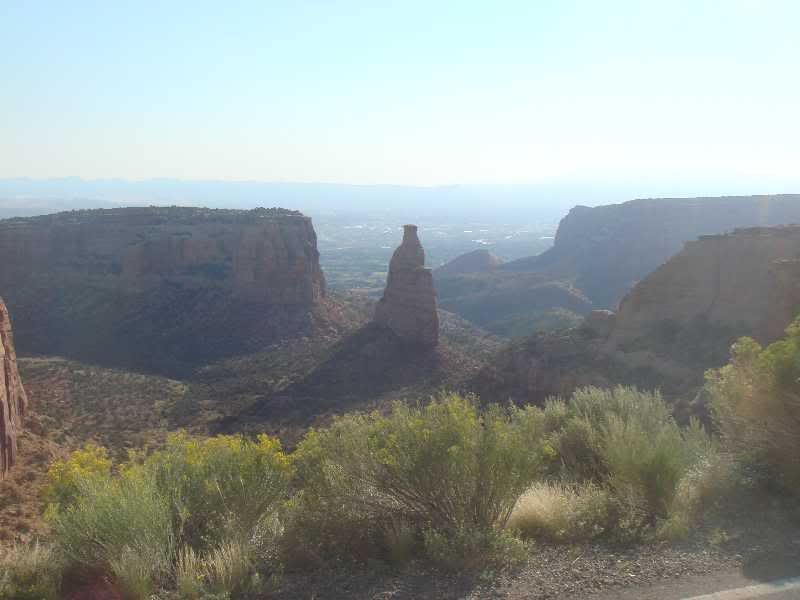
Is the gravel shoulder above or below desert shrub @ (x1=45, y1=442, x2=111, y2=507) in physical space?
below

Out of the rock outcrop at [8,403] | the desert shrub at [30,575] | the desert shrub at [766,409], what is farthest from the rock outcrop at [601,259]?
the desert shrub at [30,575]

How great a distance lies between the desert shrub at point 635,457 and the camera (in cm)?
846

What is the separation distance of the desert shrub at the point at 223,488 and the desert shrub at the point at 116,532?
55 cm

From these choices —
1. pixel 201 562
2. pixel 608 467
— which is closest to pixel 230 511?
pixel 201 562

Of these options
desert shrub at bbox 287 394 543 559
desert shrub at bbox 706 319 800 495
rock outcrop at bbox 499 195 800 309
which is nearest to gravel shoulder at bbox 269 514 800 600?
desert shrub at bbox 287 394 543 559

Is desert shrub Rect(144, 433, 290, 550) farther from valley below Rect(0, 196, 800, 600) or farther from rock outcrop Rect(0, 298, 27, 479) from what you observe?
rock outcrop Rect(0, 298, 27, 479)

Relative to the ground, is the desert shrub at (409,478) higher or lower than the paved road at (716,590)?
higher

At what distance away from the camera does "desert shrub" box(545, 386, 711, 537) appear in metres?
8.46

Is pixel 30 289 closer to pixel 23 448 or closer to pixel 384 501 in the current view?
pixel 23 448

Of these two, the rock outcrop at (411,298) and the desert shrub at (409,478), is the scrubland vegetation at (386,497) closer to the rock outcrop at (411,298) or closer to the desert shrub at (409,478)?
the desert shrub at (409,478)

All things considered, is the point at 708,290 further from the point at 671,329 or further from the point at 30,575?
the point at 30,575

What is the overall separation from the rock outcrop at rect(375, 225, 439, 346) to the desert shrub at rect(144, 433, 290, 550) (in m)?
37.2

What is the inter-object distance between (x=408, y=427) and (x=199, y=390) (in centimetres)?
3469

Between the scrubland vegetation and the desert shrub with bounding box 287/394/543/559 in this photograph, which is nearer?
the scrubland vegetation
